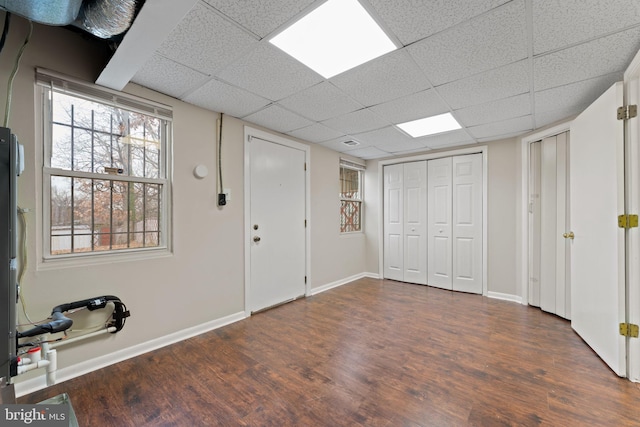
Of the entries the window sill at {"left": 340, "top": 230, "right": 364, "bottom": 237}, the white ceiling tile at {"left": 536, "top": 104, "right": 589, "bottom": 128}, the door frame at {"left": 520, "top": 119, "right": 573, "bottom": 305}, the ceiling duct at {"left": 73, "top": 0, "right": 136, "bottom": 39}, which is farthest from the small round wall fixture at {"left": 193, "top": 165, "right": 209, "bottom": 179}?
the door frame at {"left": 520, "top": 119, "right": 573, "bottom": 305}

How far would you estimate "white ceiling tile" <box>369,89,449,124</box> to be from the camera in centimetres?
243

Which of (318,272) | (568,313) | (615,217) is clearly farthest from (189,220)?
(568,313)

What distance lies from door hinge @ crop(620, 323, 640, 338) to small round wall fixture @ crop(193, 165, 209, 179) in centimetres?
366

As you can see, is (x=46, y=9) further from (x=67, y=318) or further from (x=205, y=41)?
(x=67, y=318)

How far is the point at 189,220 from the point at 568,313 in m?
4.21

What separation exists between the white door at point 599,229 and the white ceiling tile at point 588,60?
7.1 inches

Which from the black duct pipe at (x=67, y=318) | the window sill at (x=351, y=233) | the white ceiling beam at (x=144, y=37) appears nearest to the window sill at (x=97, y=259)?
the black duct pipe at (x=67, y=318)

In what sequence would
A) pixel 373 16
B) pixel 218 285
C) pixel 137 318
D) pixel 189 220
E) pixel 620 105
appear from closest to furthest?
pixel 373 16, pixel 620 105, pixel 137 318, pixel 189 220, pixel 218 285

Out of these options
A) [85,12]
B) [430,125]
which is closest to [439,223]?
[430,125]

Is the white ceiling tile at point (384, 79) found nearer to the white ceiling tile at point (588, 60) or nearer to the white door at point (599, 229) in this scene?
the white ceiling tile at point (588, 60)

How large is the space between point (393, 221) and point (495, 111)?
2.45 meters

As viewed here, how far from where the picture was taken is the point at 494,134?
138 inches

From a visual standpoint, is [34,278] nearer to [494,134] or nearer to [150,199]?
[150,199]

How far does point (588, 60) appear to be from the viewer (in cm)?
183
